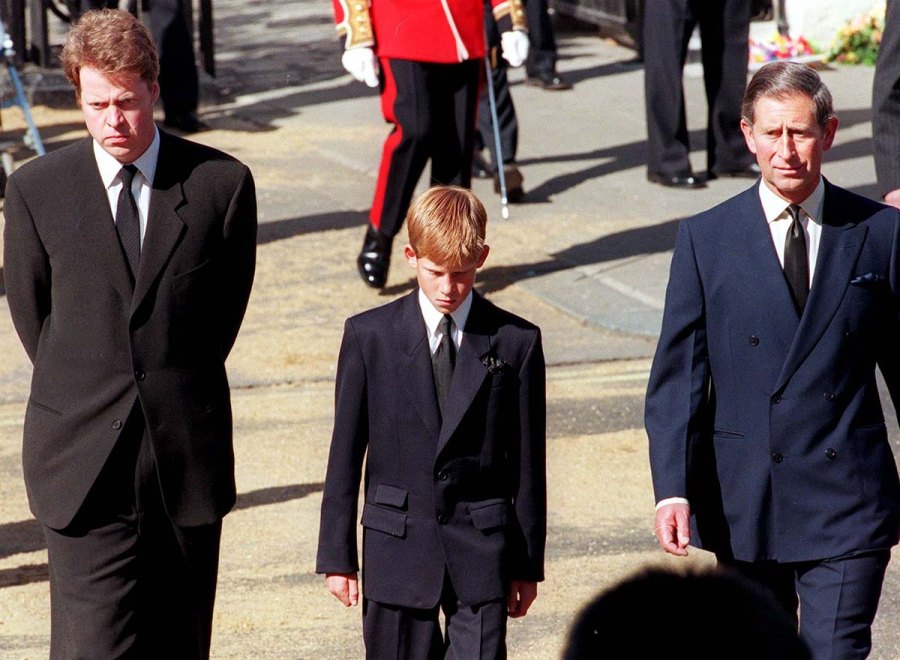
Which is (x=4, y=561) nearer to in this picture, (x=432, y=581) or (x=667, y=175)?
(x=432, y=581)

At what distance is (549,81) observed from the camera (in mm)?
14031

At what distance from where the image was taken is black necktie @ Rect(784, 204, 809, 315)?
3.87 m

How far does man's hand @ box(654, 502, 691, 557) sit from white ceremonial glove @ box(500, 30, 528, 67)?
16.7 feet

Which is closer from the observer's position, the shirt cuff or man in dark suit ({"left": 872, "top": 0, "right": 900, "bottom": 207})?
the shirt cuff

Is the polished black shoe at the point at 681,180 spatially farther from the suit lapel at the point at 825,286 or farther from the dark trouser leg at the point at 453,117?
the suit lapel at the point at 825,286

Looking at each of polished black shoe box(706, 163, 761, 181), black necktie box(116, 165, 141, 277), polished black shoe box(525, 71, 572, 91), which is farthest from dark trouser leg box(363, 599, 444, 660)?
polished black shoe box(525, 71, 572, 91)

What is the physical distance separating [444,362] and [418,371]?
0.23 ft

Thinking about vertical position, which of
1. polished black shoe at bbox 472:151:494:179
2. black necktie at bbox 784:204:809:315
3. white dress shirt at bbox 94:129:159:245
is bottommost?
polished black shoe at bbox 472:151:494:179

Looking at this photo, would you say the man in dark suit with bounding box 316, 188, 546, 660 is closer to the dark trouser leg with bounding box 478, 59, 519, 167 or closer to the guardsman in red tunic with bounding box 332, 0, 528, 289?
the guardsman in red tunic with bounding box 332, 0, 528, 289

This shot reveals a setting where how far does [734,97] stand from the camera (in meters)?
10.5

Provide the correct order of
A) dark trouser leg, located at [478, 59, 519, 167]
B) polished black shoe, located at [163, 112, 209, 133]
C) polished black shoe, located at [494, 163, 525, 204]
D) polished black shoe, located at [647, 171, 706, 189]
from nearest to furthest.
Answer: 1. polished black shoe, located at [494, 163, 525, 204]
2. polished black shoe, located at [647, 171, 706, 189]
3. dark trouser leg, located at [478, 59, 519, 167]
4. polished black shoe, located at [163, 112, 209, 133]

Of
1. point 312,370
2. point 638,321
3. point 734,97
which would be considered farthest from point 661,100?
point 312,370

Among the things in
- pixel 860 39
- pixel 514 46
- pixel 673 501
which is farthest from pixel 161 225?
pixel 860 39

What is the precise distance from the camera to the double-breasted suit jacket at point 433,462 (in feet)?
12.8
